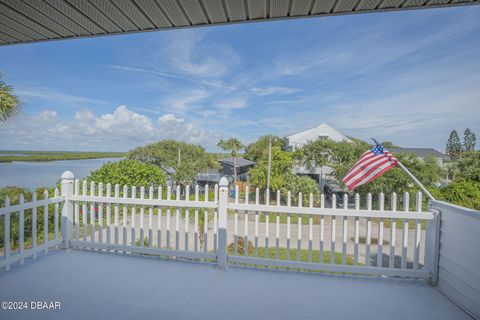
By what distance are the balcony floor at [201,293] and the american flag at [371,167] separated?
1.16 m

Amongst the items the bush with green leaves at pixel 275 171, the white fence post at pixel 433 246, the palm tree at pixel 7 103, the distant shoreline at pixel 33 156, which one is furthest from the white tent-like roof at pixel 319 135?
the white fence post at pixel 433 246

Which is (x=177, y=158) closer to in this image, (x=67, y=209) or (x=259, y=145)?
(x=259, y=145)

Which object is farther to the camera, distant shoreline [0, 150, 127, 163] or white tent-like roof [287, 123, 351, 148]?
white tent-like roof [287, 123, 351, 148]

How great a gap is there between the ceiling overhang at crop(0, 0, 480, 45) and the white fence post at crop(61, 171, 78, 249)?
6.03 ft

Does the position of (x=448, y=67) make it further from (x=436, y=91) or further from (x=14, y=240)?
(x=14, y=240)

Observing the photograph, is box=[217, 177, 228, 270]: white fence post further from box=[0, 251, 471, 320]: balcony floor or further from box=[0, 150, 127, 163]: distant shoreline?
box=[0, 150, 127, 163]: distant shoreline

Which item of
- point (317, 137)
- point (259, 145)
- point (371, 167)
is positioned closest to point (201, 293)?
point (371, 167)

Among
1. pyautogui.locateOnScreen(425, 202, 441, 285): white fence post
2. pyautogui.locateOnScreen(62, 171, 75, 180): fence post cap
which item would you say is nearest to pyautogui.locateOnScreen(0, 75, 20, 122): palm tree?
pyautogui.locateOnScreen(62, 171, 75, 180): fence post cap

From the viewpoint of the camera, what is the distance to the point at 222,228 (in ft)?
9.34

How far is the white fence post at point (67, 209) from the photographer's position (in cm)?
331

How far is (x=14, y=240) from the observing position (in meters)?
6.34

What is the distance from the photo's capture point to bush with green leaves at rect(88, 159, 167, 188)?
29.9 feet

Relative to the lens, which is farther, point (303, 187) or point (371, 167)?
point (303, 187)

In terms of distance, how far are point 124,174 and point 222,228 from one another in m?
7.91
